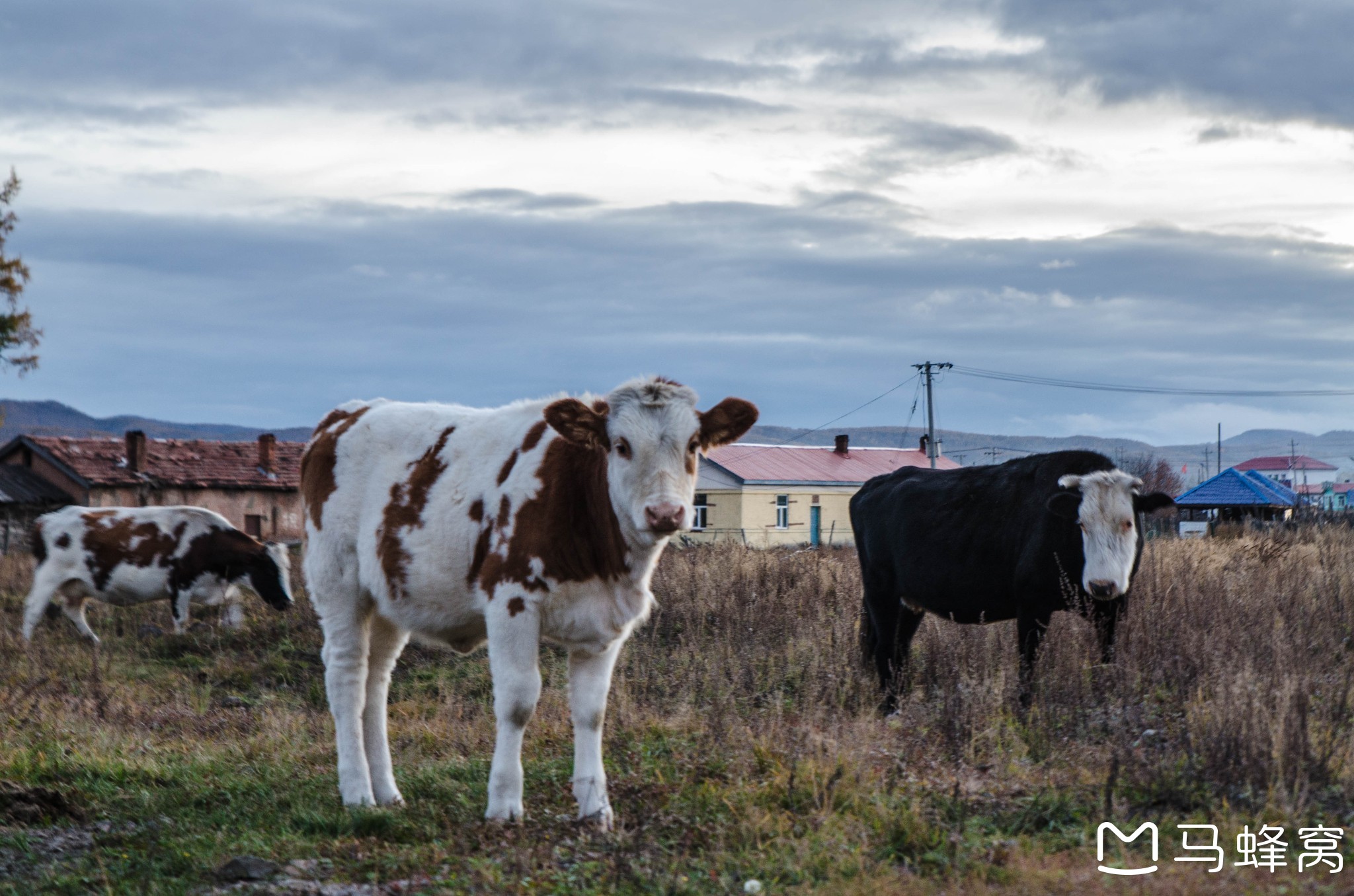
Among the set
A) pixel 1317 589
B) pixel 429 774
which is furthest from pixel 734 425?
pixel 1317 589

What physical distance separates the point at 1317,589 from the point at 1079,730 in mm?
5931

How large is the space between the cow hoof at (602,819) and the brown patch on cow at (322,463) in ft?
8.62

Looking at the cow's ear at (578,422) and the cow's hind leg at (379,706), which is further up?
the cow's ear at (578,422)

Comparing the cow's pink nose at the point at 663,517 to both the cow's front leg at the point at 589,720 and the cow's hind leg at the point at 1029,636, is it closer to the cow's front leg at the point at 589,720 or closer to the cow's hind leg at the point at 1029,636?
the cow's front leg at the point at 589,720

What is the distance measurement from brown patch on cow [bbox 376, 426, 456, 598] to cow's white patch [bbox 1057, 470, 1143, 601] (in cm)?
466

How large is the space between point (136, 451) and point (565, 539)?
49348 mm

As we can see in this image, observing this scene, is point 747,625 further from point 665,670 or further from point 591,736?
point 591,736

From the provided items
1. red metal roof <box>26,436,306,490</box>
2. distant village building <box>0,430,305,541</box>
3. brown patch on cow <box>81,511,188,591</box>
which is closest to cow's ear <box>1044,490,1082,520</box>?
brown patch on cow <box>81,511,188,591</box>

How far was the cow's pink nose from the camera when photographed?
6.04 metres

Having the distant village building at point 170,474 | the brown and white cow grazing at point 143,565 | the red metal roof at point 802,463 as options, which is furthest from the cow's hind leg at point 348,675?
the red metal roof at point 802,463

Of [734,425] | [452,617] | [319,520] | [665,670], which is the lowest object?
[665,670]

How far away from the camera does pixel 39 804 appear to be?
677 cm

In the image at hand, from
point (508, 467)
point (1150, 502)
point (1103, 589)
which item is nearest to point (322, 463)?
point (508, 467)

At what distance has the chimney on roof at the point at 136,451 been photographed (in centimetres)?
5050
